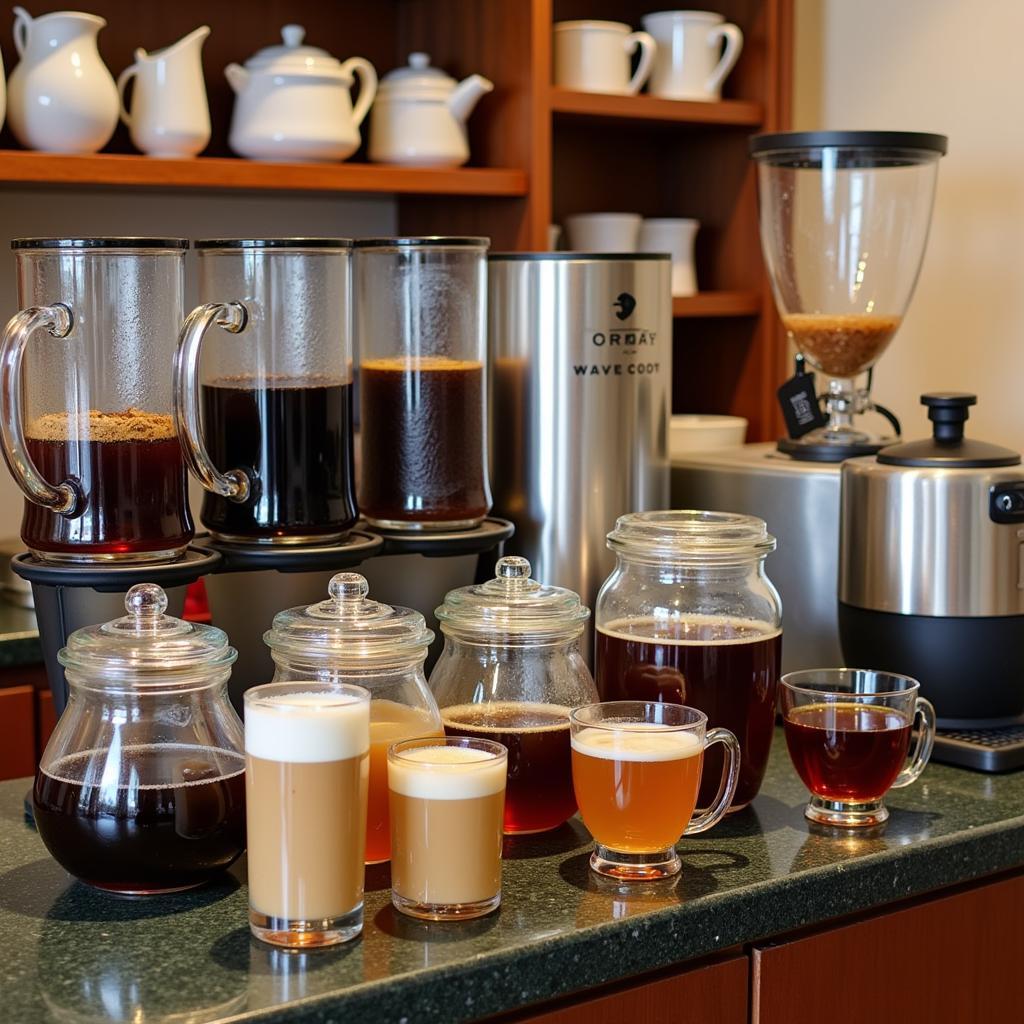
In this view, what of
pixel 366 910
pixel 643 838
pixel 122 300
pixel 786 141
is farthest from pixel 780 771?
pixel 786 141

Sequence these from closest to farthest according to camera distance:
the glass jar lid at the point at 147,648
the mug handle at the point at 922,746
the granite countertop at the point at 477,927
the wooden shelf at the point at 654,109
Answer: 1. the granite countertop at the point at 477,927
2. the glass jar lid at the point at 147,648
3. the mug handle at the point at 922,746
4. the wooden shelf at the point at 654,109

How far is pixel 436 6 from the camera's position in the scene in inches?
96.2

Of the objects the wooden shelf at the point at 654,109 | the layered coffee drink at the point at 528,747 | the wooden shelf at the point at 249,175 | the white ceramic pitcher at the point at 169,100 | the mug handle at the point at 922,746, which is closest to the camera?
the layered coffee drink at the point at 528,747

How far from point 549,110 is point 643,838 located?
5.01 feet

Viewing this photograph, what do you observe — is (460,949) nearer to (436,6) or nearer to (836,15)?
(436,6)

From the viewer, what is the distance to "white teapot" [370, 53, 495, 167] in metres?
2.24

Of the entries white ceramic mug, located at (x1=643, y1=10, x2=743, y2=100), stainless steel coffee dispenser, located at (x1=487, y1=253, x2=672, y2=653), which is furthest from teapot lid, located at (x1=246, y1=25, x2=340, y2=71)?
stainless steel coffee dispenser, located at (x1=487, y1=253, x2=672, y2=653)

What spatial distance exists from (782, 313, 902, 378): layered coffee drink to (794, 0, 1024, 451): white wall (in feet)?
1.85

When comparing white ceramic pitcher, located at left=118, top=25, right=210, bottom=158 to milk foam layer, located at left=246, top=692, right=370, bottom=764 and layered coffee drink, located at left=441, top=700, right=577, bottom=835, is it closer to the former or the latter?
layered coffee drink, located at left=441, top=700, right=577, bottom=835

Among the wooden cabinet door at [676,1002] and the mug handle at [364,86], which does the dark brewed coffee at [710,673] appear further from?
the mug handle at [364,86]

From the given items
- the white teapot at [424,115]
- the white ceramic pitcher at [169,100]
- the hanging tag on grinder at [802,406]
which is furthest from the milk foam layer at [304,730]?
the white teapot at [424,115]

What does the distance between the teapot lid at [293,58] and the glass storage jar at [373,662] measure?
1278 mm

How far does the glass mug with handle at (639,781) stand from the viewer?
0.96 meters

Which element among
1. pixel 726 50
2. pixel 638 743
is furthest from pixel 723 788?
pixel 726 50
